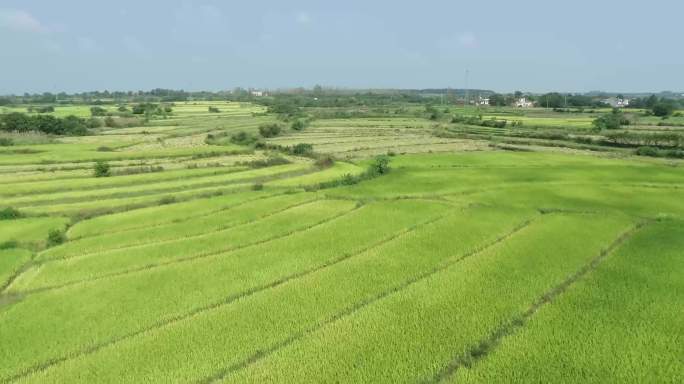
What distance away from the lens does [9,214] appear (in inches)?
933

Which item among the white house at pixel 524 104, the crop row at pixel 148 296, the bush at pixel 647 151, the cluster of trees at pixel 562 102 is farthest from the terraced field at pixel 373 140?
the white house at pixel 524 104

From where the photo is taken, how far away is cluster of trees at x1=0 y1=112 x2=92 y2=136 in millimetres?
63625

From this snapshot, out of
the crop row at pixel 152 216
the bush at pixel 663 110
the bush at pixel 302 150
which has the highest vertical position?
the bush at pixel 663 110

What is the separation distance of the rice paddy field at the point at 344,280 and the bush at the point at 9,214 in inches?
3.3

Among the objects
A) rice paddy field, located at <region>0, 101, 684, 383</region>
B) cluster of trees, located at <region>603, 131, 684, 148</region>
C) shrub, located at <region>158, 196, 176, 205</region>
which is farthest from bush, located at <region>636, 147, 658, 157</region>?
shrub, located at <region>158, 196, 176, 205</region>

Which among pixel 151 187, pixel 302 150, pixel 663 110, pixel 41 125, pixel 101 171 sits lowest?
pixel 151 187

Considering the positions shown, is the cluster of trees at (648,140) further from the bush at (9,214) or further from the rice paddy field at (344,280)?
the bush at (9,214)

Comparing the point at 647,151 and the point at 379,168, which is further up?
the point at 647,151

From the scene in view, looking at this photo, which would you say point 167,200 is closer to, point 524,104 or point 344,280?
point 344,280

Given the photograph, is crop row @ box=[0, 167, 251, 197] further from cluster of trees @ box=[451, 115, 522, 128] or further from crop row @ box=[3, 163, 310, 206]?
cluster of trees @ box=[451, 115, 522, 128]

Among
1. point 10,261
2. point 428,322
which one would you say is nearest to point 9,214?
point 10,261

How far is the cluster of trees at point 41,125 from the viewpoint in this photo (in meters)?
63.6

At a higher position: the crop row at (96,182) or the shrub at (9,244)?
the crop row at (96,182)

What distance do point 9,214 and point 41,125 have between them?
162 ft
